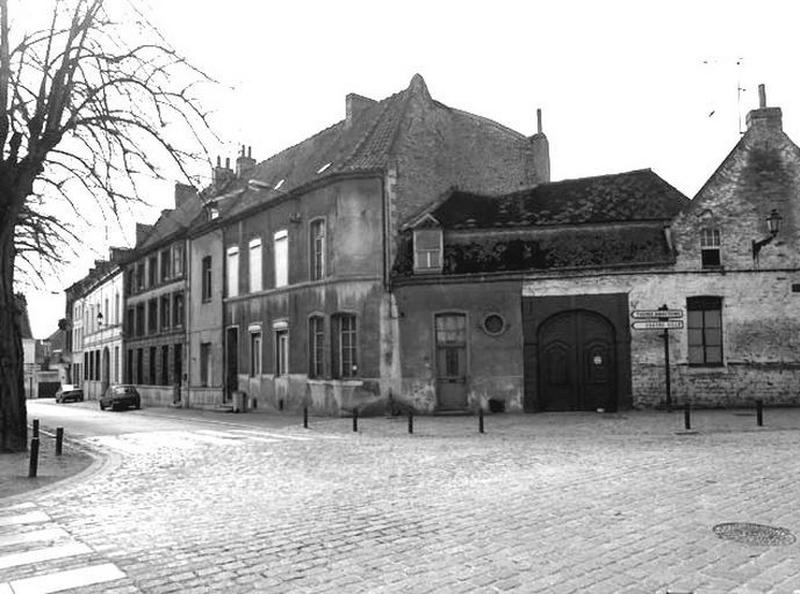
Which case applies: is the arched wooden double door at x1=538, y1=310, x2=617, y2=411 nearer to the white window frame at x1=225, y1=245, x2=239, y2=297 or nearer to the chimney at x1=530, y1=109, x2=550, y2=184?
the chimney at x1=530, y1=109, x2=550, y2=184

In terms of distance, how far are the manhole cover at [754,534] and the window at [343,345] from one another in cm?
1714

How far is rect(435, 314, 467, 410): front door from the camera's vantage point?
869 inches

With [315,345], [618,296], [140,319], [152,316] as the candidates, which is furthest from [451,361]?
[140,319]

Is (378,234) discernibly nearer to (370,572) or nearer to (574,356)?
Result: (574,356)

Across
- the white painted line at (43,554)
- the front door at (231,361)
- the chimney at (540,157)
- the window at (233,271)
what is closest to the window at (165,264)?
the window at (233,271)

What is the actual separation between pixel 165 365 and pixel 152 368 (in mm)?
2471

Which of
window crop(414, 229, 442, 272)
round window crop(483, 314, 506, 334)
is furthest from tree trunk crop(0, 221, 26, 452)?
round window crop(483, 314, 506, 334)

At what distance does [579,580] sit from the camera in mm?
5316

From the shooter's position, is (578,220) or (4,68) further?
(578,220)

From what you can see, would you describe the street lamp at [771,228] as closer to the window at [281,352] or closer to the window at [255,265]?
the window at [281,352]

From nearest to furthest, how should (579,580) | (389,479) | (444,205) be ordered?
(579,580) → (389,479) → (444,205)

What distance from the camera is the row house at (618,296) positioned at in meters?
20.2

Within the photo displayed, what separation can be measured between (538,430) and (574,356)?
508cm

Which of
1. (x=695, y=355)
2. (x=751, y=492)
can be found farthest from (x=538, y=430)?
(x=751, y=492)
